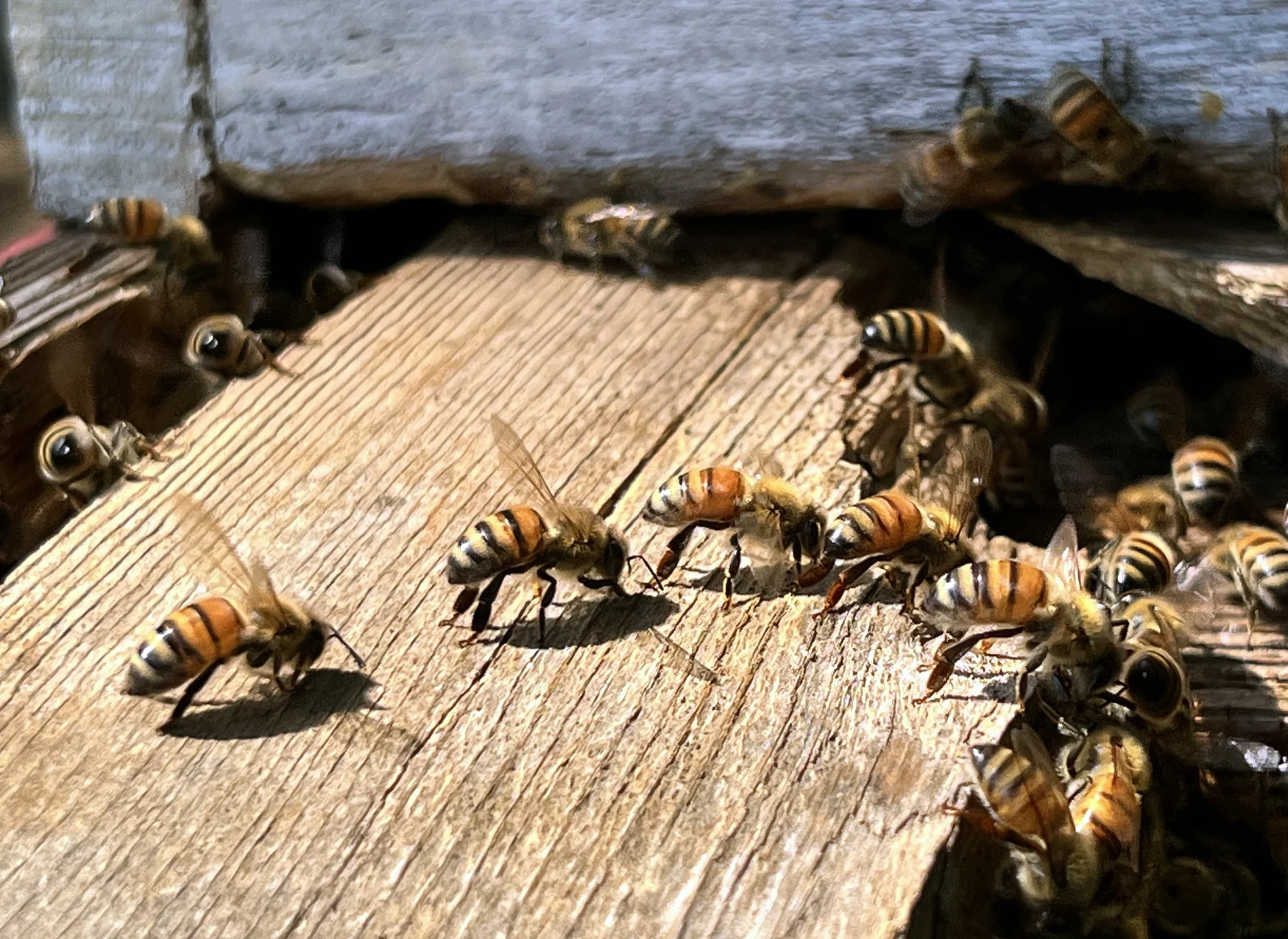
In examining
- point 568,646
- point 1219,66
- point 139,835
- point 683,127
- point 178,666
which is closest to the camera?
point 139,835

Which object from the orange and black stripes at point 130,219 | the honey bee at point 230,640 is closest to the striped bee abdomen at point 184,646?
the honey bee at point 230,640

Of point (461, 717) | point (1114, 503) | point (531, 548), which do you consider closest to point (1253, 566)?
point (1114, 503)

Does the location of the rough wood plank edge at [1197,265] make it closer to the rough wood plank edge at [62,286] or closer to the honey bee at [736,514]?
the honey bee at [736,514]

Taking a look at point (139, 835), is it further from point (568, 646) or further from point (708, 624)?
point (708, 624)

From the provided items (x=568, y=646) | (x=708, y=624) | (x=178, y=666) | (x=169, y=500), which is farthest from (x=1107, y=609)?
(x=169, y=500)

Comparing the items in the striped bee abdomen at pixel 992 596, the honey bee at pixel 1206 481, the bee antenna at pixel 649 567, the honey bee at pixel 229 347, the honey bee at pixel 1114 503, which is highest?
the striped bee abdomen at pixel 992 596
